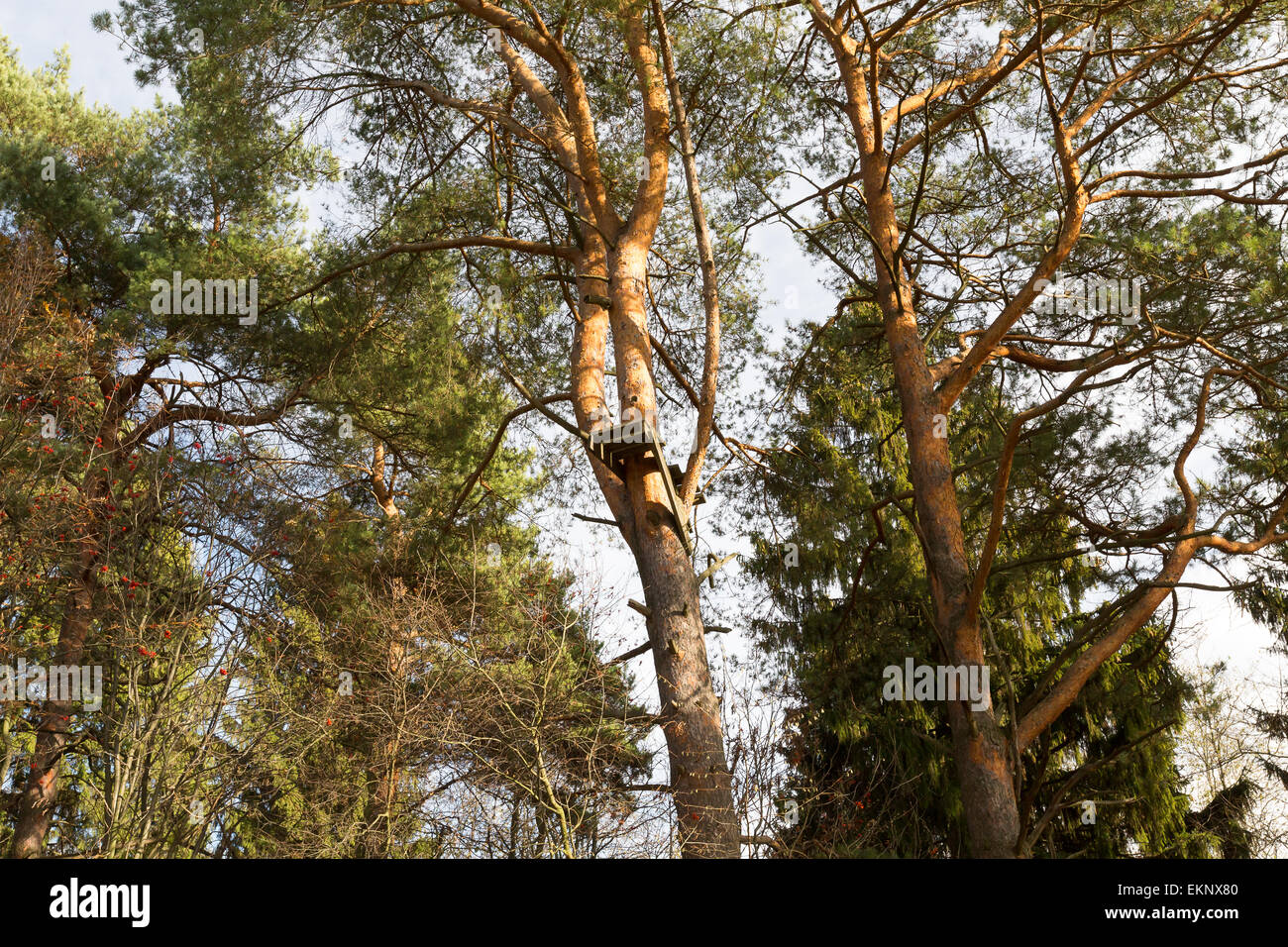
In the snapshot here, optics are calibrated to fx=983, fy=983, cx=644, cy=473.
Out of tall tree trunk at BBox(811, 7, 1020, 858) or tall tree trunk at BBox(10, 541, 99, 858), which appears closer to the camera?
tall tree trunk at BBox(811, 7, 1020, 858)

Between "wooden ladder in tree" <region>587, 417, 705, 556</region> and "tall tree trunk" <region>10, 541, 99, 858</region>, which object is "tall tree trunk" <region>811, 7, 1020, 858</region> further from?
"tall tree trunk" <region>10, 541, 99, 858</region>

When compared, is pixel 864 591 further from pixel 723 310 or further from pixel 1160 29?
pixel 1160 29

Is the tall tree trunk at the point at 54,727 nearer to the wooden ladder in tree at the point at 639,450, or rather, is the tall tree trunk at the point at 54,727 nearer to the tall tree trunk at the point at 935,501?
the wooden ladder in tree at the point at 639,450

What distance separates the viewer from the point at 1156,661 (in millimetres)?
10414

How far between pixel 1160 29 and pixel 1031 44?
4.75 ft

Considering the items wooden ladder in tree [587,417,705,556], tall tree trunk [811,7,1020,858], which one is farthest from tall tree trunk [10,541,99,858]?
tall tree trunk [811,7,1020,858]

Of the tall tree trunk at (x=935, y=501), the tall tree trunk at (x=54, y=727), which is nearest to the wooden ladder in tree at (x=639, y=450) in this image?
the tall tree trunk at (x=935, y=501)

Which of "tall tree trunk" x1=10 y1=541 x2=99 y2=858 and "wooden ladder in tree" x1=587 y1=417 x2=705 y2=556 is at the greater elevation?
"wooden ladder in tree" x1=587 y1=417 x2=705 y2=556

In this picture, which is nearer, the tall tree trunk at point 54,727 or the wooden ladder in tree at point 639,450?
the wooden ladder in tree at point 639,450

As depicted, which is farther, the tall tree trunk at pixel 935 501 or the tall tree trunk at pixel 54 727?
the tall tree trunk at pixel 54 727

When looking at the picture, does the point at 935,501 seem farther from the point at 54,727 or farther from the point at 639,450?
the point at 54,727

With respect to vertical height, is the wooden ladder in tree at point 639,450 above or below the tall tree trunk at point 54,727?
above
